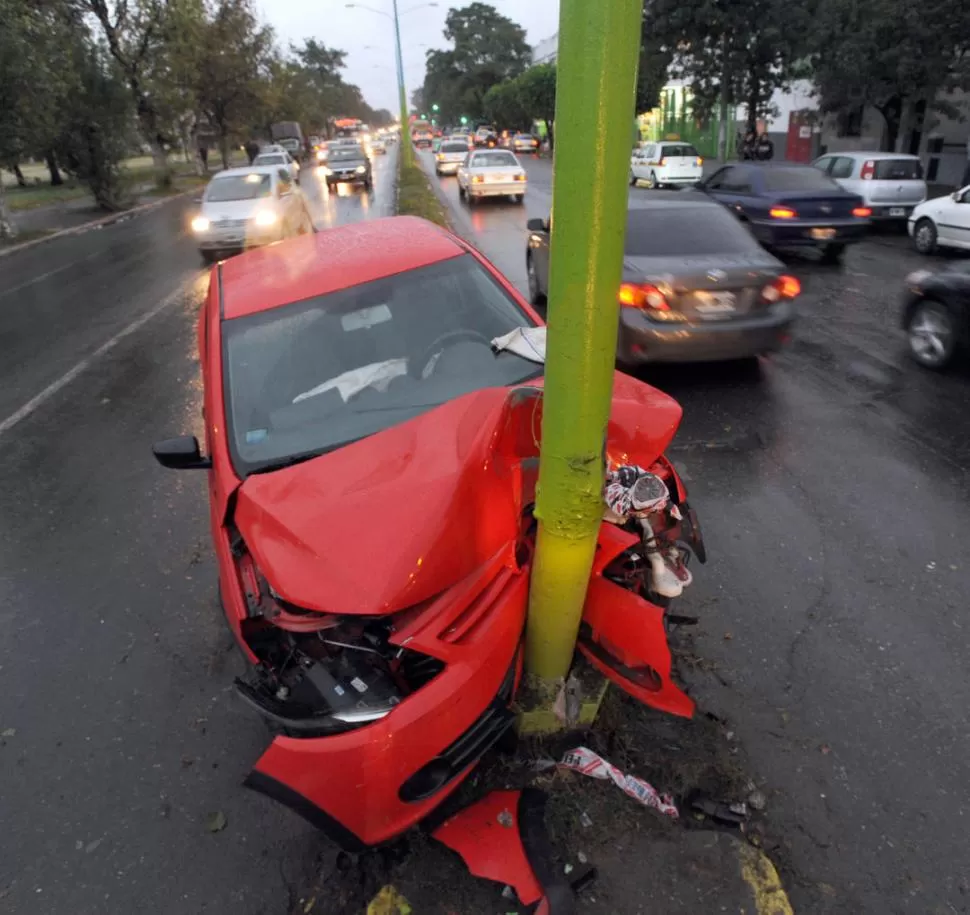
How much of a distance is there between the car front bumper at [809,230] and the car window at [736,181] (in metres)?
0.95

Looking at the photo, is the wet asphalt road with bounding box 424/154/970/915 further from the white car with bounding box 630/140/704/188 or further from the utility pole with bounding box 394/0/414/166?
the utility pole with bounding box 394/0/414/166

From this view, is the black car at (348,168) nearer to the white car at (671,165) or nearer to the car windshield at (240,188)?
the white car at (671,165)

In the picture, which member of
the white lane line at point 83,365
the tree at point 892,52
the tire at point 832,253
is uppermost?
the tree at point 892,52

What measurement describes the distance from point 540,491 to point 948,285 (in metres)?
6.10

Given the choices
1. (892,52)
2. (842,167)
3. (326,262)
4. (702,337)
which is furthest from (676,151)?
(326,262)

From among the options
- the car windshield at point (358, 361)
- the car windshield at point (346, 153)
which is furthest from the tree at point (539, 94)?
the car windshield at point (358, 361)

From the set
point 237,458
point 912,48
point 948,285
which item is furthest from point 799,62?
point 237,458

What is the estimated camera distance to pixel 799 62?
27875 millimetres

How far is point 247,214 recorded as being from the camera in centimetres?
1516

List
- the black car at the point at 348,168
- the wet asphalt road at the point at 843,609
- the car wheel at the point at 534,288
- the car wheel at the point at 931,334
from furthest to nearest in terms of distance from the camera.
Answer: the black car at the point at 348,168
the car wheel at the point at 534,288
the car wheel at the point at 931,334
the wet asphalt road at the point at 843,609

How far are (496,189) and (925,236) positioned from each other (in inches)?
512

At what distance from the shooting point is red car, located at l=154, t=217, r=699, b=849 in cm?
221

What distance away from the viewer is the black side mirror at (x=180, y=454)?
3.37 m

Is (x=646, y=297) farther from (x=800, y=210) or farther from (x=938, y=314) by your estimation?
(x=800, y=210)
